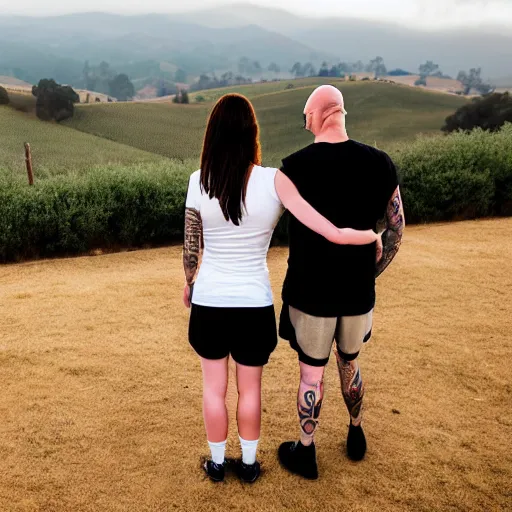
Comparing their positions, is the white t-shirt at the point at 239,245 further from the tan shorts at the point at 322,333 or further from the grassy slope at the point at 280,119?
the grassy slope at the point at 280,119

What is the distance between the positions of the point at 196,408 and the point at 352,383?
1.47 m

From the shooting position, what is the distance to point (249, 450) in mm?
3000

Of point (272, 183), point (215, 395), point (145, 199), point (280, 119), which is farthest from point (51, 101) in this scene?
point (272, 183)

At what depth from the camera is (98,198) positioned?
Answer: 33.7 feet

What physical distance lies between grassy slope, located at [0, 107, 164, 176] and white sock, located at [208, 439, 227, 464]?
39546mm

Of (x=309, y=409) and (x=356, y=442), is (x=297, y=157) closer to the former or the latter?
(x=309, y=409)

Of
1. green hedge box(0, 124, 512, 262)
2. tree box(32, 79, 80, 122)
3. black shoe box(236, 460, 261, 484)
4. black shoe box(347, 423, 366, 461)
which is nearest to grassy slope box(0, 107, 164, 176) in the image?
tree box(32, 79, 80, 122)

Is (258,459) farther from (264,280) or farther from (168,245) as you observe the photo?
(168,245)

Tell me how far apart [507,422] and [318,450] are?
152cm

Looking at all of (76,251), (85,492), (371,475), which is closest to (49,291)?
(76,251)

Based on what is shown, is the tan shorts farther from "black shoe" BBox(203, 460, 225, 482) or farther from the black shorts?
"black shoe" BBox(203, 460, 225, 482)

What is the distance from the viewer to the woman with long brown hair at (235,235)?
7.96 feet

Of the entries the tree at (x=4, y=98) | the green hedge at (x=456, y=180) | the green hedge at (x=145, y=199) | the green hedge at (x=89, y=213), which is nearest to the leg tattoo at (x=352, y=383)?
the green hedge at (x=145, y=199)

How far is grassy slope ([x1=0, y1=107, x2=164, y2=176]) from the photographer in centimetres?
4253
